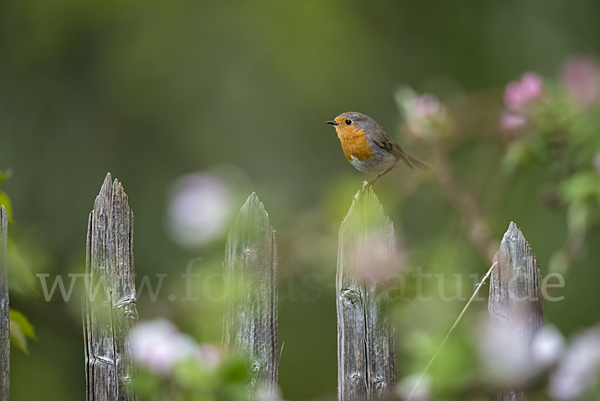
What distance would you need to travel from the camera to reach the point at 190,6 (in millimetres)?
5113

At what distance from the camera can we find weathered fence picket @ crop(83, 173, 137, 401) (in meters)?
1.73

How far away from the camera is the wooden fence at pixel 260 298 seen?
1.71 meters

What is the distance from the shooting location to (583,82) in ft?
6.63

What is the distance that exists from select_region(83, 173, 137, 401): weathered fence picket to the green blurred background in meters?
2.57

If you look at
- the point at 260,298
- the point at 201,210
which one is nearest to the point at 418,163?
the point at 201,210

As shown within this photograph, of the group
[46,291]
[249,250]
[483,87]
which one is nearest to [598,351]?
[249,250]

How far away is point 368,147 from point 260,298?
1.04 metres

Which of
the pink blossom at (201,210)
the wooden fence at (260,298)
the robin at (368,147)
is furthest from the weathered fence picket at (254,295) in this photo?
the robin at (368,147)

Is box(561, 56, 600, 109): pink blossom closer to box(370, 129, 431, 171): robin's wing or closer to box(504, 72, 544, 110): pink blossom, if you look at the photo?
box(504, 72, 544, 110): pink blossom

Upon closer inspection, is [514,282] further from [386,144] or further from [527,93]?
[386,144]

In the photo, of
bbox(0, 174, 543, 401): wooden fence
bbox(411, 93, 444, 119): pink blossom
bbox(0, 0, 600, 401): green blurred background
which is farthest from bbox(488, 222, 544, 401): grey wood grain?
bbox(0, 0, 600, 401): green blurred background

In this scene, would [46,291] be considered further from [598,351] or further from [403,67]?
[403,67]

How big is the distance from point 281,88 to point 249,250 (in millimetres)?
3628

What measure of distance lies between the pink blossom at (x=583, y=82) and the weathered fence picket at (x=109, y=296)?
4.94 feet
